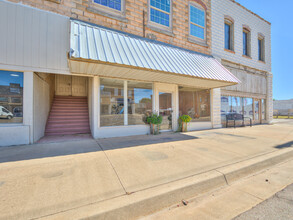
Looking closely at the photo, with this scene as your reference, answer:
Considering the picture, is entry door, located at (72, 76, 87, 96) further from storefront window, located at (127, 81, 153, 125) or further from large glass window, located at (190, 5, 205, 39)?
large glass window, located at (190, 5, 205, 39)

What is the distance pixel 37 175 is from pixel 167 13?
364 inches

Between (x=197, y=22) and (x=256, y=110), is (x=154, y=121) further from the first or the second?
(x=256, y=110)

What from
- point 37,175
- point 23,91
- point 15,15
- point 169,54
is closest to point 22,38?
point 15,15

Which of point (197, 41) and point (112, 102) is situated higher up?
point (197, 41)

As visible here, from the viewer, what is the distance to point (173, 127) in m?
8.19

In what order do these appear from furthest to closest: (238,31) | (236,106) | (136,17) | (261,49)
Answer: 1. (261,49)
2. (236,106)
3. (238,31)
4. (136,17)

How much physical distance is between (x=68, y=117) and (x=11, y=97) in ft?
11.4

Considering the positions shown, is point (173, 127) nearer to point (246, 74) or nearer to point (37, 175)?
point (37, 175)

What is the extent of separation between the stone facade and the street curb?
854cm

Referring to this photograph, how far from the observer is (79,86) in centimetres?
1203

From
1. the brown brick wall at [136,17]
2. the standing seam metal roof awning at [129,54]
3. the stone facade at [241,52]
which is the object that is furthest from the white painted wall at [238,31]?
the standing seam metal roof awning at [129,54]

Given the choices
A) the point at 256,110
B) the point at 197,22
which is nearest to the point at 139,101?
the point at 197,22

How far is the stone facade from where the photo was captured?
390 inches

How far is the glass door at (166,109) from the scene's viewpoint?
7.89 metres
